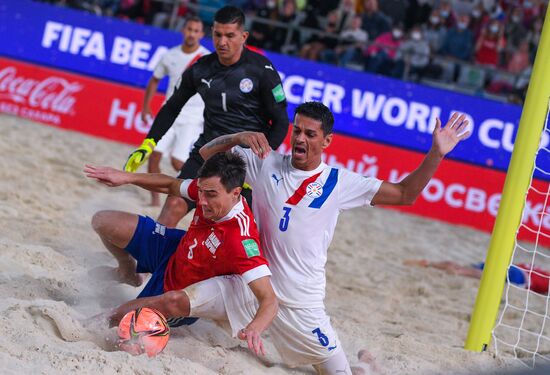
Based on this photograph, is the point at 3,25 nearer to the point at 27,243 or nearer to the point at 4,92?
the point at 4,92

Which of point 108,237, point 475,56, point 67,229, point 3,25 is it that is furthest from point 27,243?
point 475,56

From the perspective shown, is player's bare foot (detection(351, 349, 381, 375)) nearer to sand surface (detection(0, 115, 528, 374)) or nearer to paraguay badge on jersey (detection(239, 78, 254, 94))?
sand surface (detection(0, 115, 528, 374))

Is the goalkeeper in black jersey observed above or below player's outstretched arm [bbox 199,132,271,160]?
above

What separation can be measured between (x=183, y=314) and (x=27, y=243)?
7.19 feet

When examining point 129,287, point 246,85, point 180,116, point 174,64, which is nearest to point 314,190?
point 246,85

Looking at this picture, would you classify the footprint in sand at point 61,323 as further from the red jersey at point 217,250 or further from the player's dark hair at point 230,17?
the player's dark hair at point 230,17

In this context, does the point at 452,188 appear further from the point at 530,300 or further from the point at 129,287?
the point at 129,287

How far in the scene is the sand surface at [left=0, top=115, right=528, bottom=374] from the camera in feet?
14.6

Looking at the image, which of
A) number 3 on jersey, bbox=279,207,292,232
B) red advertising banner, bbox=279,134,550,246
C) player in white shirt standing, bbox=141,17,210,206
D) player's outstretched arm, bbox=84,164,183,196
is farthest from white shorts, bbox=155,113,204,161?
number 3 on jersey, bbox=279,207,292,232

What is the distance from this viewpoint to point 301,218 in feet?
15.7

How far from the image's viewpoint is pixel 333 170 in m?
4.91

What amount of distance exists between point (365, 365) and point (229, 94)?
1991 mm

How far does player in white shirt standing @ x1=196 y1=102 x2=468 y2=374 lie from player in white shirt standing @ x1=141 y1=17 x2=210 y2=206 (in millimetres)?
3686

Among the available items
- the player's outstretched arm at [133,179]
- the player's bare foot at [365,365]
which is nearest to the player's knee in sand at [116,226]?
the player's outstretched arm at [133,179]
